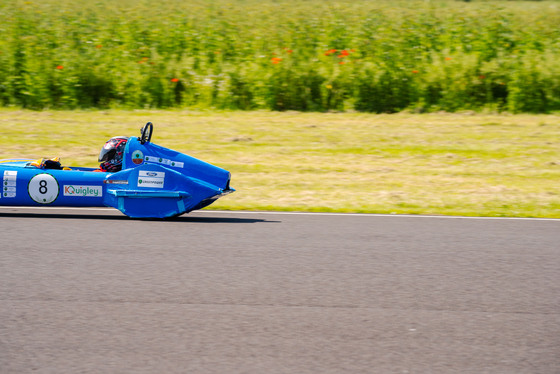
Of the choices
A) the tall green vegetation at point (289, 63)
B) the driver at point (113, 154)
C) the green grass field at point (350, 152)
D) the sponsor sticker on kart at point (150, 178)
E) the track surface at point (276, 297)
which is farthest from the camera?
the tall green vegetation at point (289, 63)

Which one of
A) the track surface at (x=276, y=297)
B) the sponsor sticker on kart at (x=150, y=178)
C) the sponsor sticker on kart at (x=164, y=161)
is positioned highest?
the sponsor sticker on kart at (x=164, y=161)

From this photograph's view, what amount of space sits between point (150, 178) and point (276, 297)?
3.32 m

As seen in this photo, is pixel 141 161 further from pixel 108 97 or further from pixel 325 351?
pixel 108 97

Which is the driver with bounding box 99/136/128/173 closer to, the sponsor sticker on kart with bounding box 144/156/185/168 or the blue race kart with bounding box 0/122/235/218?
the blue race kart with bounding box 0/122/235/218

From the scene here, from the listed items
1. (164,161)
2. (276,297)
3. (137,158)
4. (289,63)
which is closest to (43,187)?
(137,158)

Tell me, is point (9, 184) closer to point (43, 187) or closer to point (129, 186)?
point (43, 187)

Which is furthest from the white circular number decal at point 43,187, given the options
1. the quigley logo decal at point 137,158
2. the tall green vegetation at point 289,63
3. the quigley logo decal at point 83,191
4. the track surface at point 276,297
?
the tall green vegetation at point 289,63

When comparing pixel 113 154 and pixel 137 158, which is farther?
pixel 113 154

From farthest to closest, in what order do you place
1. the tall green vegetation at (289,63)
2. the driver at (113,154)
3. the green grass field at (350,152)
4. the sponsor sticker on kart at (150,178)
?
the tall green vegetation at (289,63) → the green grass field at (350,152) → the driver at (113,154) → the sponsor sticker on kart at (150,178)

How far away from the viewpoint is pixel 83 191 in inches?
328

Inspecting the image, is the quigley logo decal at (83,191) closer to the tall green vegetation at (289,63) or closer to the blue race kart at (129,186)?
the blue race kart at (129,186)

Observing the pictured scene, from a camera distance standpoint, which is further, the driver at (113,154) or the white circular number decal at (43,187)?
the driver at (113,154)

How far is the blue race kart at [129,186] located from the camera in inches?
327

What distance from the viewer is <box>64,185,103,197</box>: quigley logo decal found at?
8328mm
